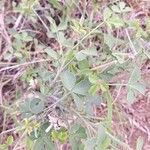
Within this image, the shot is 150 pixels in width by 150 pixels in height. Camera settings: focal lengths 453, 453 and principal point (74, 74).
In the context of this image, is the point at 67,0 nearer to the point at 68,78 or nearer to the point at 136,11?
the point at 136,11

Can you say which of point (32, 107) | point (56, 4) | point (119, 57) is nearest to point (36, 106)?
point (32, 107)

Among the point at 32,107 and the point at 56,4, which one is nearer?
the point at 32,107

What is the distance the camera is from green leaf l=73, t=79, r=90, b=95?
40.8 inches

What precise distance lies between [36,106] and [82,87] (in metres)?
0.13

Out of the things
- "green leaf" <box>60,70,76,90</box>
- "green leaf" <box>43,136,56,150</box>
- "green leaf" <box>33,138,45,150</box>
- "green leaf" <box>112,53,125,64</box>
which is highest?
"green leaf" <box>112,53,125,64</box>

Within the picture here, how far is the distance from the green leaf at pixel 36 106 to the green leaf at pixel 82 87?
0.38 ft

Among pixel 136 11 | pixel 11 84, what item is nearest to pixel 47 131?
pixel 11 84

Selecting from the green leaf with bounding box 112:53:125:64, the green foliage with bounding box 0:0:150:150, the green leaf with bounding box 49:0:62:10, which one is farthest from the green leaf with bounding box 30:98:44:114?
the green leaf with bounding box 49:0:62:10

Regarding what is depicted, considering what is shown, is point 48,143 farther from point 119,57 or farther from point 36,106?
point 119,57

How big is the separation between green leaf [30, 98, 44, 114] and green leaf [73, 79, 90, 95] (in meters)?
0.12

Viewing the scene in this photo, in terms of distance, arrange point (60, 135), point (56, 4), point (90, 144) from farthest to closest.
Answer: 1. point (56, 4)
2. point (60, 135)
3. point (90, 144)

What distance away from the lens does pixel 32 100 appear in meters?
1.13

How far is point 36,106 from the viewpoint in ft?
3.62

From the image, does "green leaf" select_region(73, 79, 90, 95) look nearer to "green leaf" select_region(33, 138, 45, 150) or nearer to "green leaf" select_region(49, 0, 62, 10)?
"green leaf" select_region(33, 138, 45, 150)
